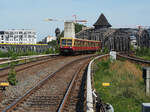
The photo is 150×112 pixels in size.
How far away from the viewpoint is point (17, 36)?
16375cm

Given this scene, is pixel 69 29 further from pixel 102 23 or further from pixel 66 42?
pixel 102 23

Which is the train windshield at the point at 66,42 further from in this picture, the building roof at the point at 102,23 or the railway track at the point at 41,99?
the building roof at the point at 102,23

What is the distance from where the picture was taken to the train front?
1367 inches

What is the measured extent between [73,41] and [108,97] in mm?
25895

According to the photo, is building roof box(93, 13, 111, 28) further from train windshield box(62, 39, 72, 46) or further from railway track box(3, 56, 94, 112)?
railway track box(3, 56, 94, 112)

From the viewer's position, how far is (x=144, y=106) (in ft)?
10.9

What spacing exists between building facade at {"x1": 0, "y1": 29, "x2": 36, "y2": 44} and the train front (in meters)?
127

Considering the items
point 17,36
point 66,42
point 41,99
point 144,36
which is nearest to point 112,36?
point 144,36

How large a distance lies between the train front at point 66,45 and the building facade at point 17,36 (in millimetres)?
127280

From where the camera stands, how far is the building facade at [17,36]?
6324 inches

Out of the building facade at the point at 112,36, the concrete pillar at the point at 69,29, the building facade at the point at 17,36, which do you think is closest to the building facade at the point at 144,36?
the building facade at the point at 112,36

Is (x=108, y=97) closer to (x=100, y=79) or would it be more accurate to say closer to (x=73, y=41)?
(x=100, y=79)

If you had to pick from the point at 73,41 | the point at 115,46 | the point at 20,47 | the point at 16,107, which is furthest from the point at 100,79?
the point at 115,46

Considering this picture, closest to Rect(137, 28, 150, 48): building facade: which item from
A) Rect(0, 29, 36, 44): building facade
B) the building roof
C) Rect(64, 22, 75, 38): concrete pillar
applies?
Rect(64, 22, 75, 38): concrete pillar
